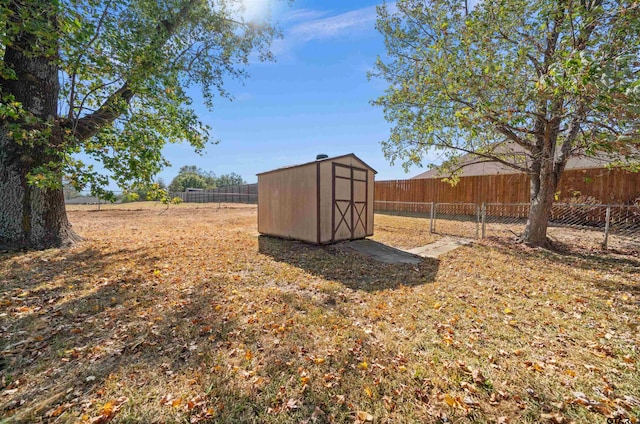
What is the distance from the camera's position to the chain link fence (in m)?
7.22

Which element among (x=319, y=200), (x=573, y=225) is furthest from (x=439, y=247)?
(x=573, y=225)

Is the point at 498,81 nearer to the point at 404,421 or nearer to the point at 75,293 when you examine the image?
the point at 404,421

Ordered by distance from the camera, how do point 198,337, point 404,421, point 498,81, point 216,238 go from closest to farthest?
point 404,421
point 198,337
point 498,81
point 216,238

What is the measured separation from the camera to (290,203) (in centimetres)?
741

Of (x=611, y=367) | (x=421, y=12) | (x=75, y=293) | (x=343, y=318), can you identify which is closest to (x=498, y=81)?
(x=421, y=12)

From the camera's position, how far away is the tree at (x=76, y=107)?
4.10m

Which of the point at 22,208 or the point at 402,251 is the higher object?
the point at 22,208

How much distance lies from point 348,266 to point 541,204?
5.63 metres

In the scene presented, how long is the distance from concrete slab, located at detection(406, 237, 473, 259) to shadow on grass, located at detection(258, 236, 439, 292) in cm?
65

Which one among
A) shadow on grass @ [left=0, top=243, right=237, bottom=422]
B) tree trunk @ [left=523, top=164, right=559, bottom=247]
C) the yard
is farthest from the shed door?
tree trunk @ [left=523, top=164, right=559, bottom=247]

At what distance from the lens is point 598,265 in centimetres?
538

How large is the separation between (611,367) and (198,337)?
3854 millimetres

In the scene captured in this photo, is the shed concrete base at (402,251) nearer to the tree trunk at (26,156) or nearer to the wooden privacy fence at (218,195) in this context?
the tree trunk at (26,156)

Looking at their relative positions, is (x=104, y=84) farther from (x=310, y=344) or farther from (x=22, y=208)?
(x=310, y=344)
